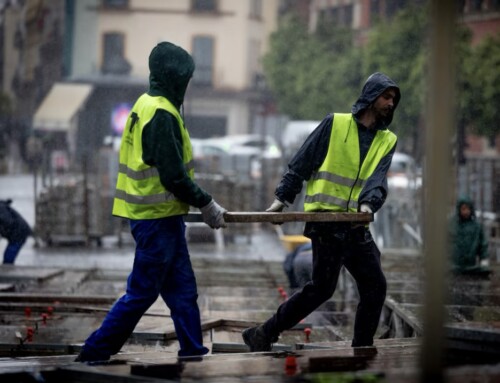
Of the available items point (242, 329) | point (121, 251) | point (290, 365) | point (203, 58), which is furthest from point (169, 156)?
point (203, 58)

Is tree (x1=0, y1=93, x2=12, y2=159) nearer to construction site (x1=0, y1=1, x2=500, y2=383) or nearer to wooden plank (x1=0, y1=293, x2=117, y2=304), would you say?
construction site (x1=0, y1=1, x2=500, y2=383)

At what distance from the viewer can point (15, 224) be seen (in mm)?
16188

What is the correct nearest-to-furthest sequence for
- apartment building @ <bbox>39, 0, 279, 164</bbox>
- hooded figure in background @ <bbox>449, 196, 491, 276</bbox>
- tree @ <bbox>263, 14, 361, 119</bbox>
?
hooded figure in background @ <bbox>449, 196, 491, 276</bbox>
tree @ <bbox>263, 14, 361, 119</bbox>
apartment building @ <bbox>39, 0, 279, 164</bbox>

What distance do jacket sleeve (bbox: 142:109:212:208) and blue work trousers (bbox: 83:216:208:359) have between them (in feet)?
0.69

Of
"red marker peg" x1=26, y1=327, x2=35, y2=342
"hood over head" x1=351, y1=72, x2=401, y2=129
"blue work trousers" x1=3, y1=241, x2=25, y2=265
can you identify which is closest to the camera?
"hood over head" x1=351, y1=72, x2=401, y2=129

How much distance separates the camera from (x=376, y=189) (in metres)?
7.38

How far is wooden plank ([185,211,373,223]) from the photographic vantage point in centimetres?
693

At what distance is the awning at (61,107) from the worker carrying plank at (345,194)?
163 ft

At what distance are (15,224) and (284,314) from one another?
915 centimetres

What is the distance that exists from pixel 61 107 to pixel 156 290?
52540 mm

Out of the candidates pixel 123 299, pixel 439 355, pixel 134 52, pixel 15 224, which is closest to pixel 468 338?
pixel 123 299

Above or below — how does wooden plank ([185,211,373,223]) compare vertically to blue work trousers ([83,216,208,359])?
above

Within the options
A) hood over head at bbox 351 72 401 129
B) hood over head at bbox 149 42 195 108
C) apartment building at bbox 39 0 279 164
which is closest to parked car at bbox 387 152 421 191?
hood over head at bbox 351 72 401 129

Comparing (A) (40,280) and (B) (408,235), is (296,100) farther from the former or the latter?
(A) (40,280)
